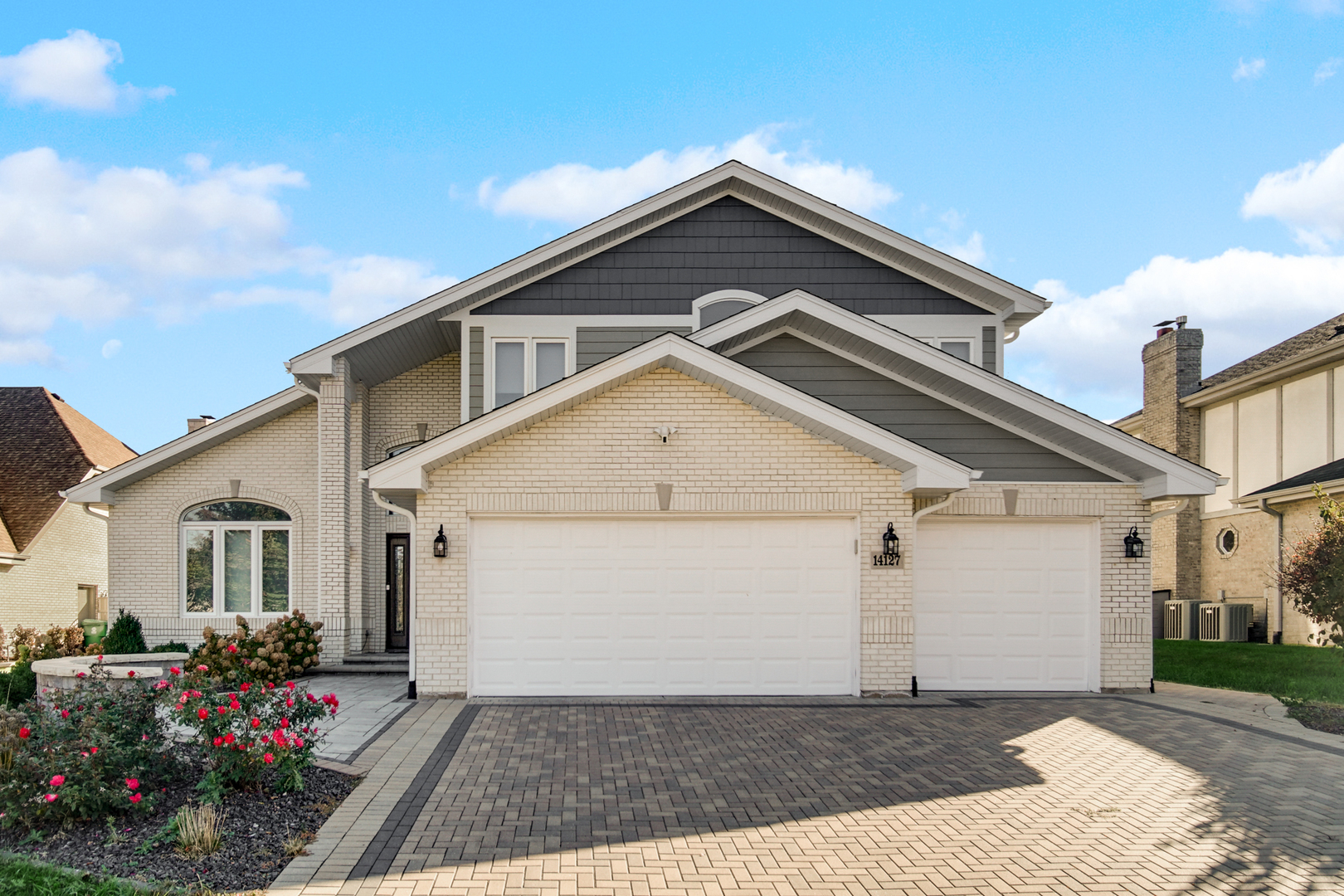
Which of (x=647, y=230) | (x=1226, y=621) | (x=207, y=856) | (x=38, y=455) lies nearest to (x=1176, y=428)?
(x=1226, y=621)

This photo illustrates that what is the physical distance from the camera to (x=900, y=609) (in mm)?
11516

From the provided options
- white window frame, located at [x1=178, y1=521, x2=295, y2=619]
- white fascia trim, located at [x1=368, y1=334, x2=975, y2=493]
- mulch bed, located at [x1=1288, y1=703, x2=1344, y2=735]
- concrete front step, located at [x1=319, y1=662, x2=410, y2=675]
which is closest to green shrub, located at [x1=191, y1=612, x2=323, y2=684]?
concrete front step, located at [x1=319, y1=662, x2=410, y2=675]

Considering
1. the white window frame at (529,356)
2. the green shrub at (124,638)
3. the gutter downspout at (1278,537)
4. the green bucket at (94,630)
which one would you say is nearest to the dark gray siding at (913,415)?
the white window frame at (529,356)

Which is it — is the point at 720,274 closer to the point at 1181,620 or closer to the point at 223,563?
the point at 223,563

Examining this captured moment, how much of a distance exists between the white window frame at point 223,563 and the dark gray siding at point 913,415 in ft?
28.9

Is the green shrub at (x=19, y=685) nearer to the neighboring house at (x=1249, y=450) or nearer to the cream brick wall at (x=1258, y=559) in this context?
the neighboring house at (x=1249, y=450)

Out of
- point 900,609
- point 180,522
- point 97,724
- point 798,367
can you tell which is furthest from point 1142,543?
point 180,522

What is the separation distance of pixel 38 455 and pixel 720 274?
21895 millimetres

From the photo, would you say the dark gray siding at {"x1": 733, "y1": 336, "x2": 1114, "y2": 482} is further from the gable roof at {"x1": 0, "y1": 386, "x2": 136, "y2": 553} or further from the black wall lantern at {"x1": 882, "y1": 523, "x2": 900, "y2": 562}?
the gable roof at {"x1": 0, "y1": 386, "x2": 136, "y2": 553}

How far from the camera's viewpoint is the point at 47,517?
77.3ft

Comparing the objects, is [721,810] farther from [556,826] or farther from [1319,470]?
[1319,470]

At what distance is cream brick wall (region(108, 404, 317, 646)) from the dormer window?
7089mm

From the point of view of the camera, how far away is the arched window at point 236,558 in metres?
15.7

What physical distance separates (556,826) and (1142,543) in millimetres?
9313
